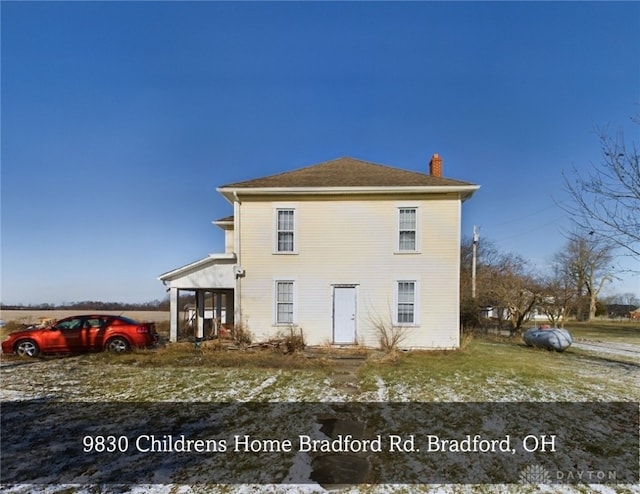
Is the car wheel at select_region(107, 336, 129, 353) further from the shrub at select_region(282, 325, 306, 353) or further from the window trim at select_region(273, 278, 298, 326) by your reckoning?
the shrub at select_region(282, 325, 306, 353)

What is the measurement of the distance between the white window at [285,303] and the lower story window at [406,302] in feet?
12.9

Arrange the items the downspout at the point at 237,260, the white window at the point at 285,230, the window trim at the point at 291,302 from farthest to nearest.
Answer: the white window at the point at 285,230 → the downspout at the point at 237,260 → the window trim at the point at 291,302

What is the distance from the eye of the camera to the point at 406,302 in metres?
13.0

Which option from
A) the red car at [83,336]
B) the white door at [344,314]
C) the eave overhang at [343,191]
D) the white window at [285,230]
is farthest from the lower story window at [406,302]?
the red car at [83,336]

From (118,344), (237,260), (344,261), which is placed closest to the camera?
(118,344)

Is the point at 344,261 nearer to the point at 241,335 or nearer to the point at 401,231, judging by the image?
the point at 401,231

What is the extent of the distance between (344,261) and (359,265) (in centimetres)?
58

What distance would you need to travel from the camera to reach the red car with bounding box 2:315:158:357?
37.9 ft

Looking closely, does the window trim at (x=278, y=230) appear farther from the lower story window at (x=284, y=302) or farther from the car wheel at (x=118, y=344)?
the car wheel at (x=118, y=344)

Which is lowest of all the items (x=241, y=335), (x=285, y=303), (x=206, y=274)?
(x=241, y=335)

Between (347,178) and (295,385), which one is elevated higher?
(347,178)

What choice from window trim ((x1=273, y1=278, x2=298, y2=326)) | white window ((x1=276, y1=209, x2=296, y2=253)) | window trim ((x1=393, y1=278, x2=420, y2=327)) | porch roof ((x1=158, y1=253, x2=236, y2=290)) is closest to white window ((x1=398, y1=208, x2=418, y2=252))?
window trim ((x1=393, y1=278, x2=420, y2=327))

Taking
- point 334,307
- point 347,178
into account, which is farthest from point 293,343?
point 347,178

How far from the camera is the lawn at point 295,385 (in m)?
4.48
